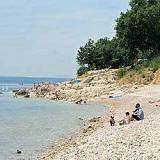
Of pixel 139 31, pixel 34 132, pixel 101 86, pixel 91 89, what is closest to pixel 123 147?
pixel 34 132

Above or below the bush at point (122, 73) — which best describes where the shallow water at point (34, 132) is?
below

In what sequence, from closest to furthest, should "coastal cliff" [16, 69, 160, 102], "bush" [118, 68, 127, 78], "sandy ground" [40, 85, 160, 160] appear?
"sandy ground" [40, 85, 160, 160] → "coastal cliff" [16, 69, 160, 102] → "bush" [118, 68, 127, 78]

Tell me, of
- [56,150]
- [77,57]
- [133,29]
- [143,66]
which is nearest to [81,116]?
[56,150]

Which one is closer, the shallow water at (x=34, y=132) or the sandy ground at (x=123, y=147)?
the sandy ground at (x=123, y=147)

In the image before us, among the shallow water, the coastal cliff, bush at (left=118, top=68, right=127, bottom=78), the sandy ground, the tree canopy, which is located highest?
the tree canopy

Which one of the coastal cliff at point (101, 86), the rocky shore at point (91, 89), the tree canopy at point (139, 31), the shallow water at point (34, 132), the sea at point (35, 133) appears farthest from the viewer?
the tree canopy at point (139, 31)

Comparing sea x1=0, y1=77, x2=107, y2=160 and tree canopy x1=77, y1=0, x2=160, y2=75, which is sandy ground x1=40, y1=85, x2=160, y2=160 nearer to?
sea x1=0, y1=77, x2=107, y2=160

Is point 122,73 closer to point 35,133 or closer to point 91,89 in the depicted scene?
point 91,89

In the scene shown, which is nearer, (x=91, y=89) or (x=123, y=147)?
(x=123, y=147)

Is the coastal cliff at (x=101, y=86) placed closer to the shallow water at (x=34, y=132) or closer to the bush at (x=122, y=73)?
the bush at (x=122, y=73)

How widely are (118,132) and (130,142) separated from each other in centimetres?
493

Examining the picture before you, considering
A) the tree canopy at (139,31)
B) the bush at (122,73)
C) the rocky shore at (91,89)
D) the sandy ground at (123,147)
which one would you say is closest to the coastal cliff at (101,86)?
the rocky shore at (91,89)

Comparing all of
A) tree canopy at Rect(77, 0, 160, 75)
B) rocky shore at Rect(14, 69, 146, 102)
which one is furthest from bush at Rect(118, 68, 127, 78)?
tree canopy at Rect(77, 0, 160, 75)

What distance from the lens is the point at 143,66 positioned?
295ft
